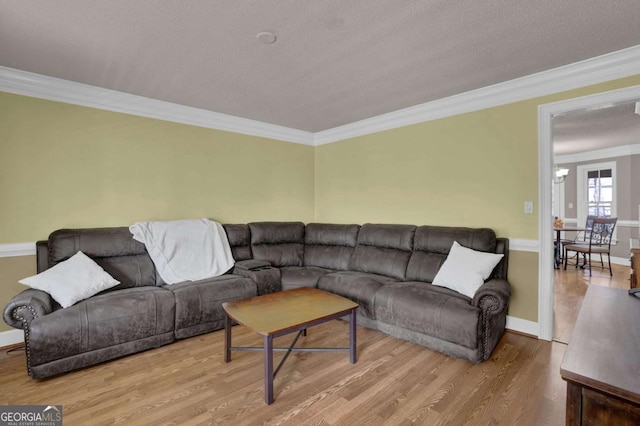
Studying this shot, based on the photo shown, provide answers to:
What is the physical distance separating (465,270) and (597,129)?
12.5 feet

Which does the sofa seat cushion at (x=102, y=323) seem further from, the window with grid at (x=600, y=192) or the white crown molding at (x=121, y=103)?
the window with grid at (x=600, y=192)

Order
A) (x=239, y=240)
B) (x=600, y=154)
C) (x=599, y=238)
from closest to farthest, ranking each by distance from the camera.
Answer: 1. (x=239, y=240)
2. (x=599, y=238)
3. (x=600, y=154)

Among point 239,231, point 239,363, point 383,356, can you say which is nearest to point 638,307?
point 383,356

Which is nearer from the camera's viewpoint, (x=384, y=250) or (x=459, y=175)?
(x=459, y=175)

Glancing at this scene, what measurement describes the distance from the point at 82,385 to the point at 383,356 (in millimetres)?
2206

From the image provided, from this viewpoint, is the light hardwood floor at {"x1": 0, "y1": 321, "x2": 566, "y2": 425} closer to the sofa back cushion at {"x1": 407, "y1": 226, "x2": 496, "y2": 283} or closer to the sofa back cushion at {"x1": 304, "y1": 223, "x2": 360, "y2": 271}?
the sofa back cushion at {"x1": 407, "y1": 226, "x2": 496, "y2": 283}

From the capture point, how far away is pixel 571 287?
446cm

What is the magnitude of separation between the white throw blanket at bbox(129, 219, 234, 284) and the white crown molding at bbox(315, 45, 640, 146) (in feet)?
8.26

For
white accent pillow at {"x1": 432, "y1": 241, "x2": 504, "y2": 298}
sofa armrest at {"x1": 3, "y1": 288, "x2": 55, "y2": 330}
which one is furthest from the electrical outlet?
sofa armrest at {"x1": 3, "y1": 288, "x2": 55, "y2": 330}

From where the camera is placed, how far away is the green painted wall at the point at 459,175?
9.62ft

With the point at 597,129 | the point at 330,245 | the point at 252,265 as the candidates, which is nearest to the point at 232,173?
the point at 252,265

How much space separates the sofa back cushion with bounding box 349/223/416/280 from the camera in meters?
3.46

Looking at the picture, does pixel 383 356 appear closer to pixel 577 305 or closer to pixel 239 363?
pixel 239 363

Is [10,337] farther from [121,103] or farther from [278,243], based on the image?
[278,243]
